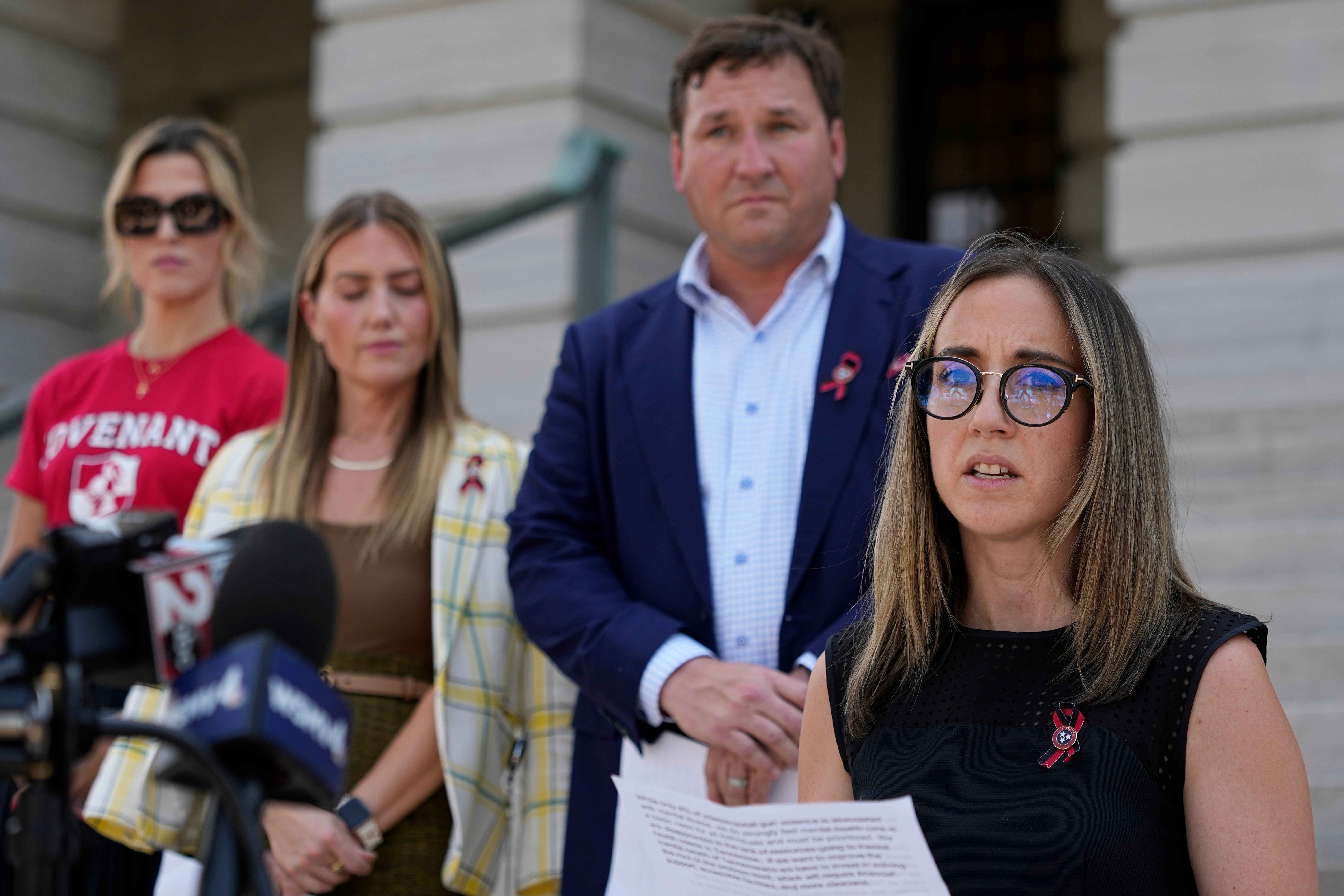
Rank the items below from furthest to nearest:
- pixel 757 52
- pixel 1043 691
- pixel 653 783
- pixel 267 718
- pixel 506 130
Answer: pixel 506 130 < pixel 757 52 < pixel 653 783 < pixel 1043 691 < pixel 267 718

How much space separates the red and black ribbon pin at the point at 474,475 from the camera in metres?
3.77

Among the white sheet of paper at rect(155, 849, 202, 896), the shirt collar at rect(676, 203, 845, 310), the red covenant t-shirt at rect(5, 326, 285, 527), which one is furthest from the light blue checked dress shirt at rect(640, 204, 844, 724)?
the red covenant t-shirt at rect(5, 326, 285, 527)

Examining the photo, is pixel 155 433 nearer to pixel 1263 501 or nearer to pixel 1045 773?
pixel 1045 773

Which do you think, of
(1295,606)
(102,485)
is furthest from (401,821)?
(1295,606)

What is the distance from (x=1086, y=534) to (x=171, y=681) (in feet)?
4.68

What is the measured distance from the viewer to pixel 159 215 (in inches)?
175

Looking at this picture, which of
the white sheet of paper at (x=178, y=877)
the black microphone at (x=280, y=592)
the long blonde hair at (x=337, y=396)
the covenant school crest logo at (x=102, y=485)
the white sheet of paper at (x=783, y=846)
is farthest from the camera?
the covenant school crest logo at (x=102, y=485)

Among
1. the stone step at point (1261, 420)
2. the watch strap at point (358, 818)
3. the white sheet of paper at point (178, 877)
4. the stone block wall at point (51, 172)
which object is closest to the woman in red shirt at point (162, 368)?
the white sheet of paper at point (178, 877)

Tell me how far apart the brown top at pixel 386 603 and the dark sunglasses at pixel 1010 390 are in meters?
1.51

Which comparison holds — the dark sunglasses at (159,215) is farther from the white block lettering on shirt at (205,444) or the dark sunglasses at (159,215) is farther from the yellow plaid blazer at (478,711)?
the yellow plaid blazer at (478,711)

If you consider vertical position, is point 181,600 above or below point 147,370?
below

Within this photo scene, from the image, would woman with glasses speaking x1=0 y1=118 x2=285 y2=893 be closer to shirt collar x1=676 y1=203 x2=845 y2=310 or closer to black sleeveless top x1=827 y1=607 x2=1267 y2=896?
shirt collar x1=676 y1=203 x2=845 y2=310

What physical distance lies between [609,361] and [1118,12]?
380cm

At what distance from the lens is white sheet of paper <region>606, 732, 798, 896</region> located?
128 inches
